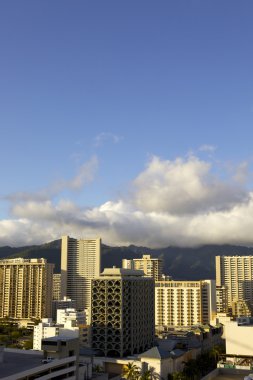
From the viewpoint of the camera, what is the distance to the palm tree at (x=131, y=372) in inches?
4395

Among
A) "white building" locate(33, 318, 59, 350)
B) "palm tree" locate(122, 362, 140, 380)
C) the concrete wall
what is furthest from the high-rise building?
"white building" locate(33, 318, 59, 350)

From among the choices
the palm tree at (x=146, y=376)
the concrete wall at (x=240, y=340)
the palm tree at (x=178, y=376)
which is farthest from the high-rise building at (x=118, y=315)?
the concrete wall at (x=240, y=340)

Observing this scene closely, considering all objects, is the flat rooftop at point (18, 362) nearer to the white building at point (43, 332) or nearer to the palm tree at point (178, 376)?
the palm tree at point (178, 376)

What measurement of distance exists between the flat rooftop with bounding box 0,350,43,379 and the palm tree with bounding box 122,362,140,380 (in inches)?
1037

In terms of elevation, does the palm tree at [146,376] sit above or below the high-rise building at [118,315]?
below

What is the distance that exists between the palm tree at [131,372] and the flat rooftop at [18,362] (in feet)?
86.4

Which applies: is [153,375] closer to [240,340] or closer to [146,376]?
[146,376]

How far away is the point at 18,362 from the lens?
287 ft

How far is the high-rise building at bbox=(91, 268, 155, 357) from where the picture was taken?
13175 cm

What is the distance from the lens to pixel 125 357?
5113 inches

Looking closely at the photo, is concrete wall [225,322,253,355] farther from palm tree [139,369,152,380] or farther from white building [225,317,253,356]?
palm tree [139,369,152,380]

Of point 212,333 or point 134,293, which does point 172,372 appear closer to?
point 134,293

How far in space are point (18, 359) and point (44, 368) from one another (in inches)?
406

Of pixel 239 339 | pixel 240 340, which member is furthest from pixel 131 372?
pixel 240 340
